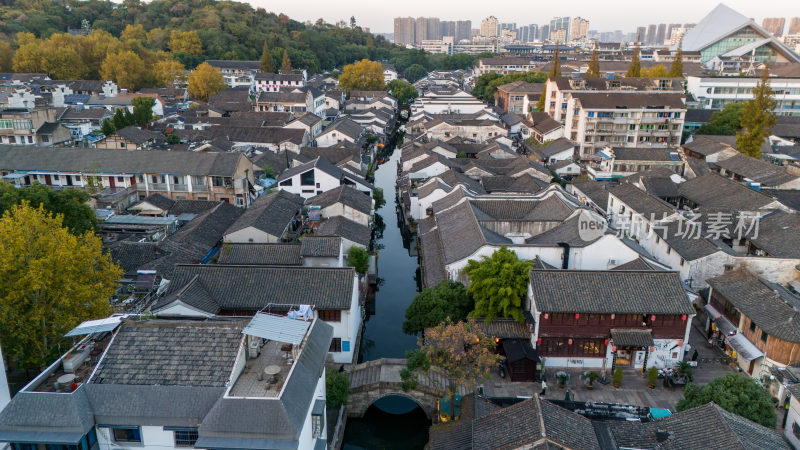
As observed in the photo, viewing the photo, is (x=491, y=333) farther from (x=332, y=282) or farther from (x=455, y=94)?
(x=455, y=94)

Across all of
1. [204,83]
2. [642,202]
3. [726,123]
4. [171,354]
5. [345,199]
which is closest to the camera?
[171,354]

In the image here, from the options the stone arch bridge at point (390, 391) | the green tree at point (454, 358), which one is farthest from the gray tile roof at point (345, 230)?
the green tree at point (454, 358)

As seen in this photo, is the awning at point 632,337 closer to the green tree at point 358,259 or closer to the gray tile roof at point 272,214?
the green tree at point 358,259

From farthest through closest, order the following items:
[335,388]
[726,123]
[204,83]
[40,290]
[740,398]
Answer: [204,83], [726,123], [40,290], [335,388], [740,398]

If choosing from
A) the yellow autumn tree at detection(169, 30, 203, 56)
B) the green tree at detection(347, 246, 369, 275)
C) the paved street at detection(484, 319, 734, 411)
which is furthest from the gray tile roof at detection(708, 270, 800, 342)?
the yellow autumn tree at detection(169, 30, 203, 56)

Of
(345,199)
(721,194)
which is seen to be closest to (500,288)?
(345,199)

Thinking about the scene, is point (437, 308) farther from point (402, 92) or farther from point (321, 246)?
point (402, 92)

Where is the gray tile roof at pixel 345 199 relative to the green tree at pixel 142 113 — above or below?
below
